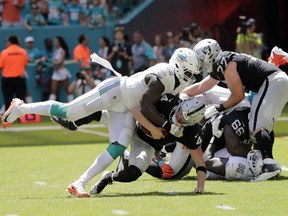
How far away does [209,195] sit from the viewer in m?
8.52

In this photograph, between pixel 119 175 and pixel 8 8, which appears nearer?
pixel 119 175

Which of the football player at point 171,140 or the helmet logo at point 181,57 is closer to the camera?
the football player at point 171,140

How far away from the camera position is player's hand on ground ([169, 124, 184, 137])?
846 centimetres

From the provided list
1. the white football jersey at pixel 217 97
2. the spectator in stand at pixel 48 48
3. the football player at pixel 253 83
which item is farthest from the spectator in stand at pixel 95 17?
the football player at pixel 253 83

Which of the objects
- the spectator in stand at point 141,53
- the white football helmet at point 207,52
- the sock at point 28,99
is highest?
the white football helmet at point 207,52

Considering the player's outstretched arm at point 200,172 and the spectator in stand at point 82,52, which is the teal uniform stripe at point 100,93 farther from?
the spectator in stand at point 82,52

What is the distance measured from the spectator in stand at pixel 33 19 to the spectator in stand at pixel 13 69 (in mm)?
2961

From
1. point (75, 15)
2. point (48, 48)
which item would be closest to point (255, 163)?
point (48, 48)

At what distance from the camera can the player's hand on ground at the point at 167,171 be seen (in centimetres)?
997

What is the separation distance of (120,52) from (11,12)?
2.89 metres

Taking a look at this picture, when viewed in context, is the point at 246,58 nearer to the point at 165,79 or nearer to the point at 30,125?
the point at 165,79

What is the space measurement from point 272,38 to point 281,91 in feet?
53.6

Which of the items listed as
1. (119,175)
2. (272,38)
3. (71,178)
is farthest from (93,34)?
(119,175)

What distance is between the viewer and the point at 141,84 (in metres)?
8.88
